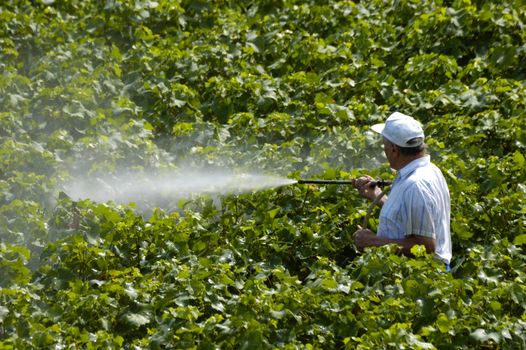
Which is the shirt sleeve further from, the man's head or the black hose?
the black hose

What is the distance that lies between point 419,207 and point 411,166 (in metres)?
0.27

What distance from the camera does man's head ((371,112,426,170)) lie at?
588 centimetres

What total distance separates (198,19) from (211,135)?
115 inches

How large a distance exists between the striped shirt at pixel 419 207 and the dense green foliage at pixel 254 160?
0.18 metres

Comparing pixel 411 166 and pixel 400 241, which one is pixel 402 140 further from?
pixel 400 241

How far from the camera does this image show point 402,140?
5.89 metres

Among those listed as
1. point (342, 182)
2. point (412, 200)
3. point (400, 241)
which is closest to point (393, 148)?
point (412, 200)

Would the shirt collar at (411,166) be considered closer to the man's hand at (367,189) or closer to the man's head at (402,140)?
the man's head at (402,140)

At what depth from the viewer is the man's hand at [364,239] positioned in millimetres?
6023

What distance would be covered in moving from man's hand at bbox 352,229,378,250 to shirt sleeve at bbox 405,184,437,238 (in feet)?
1.00

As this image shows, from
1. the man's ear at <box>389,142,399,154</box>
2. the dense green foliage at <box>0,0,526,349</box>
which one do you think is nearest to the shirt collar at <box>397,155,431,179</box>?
the man's ear at <box>389,142,399,154</box>

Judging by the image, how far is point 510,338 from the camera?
5.38 m

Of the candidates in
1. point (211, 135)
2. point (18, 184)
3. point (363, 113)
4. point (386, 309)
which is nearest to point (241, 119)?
point (211, 135)

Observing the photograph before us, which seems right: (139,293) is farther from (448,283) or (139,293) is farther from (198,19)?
(198,19)
